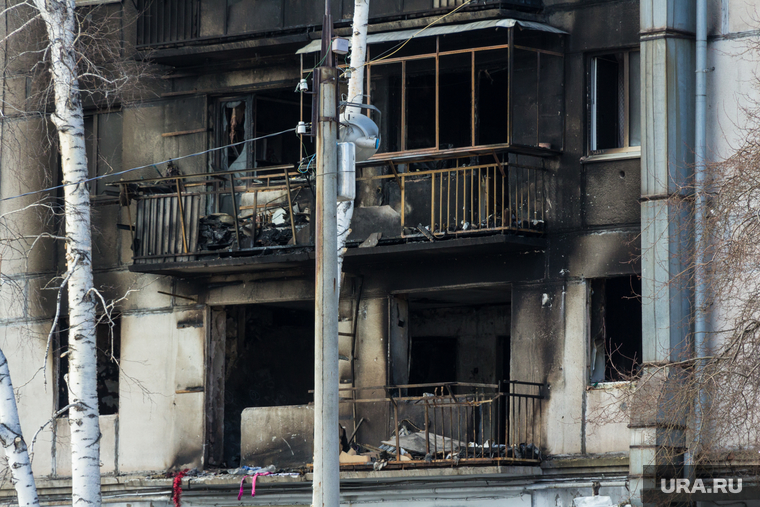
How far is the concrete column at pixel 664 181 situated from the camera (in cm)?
1667

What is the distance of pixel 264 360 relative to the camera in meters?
23.2

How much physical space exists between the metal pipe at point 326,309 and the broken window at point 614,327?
660 centimetres

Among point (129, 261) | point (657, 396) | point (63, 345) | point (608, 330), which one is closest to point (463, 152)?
point (608, 330)

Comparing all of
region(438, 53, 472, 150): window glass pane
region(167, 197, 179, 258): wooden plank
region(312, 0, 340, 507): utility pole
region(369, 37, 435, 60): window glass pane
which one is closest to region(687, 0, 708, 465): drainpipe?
region(369, 37, 435, 60): window glass pane

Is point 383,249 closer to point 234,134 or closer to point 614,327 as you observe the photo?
point 614,327

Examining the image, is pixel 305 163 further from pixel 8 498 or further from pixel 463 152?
pixel 8 498

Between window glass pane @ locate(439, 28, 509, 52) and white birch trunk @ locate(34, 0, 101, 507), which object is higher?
window glass pane @ locate(439, 28, 509, 52)

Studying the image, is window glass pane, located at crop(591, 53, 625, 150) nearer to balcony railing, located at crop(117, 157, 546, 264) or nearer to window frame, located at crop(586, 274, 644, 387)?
balcony railing, located at crop(117, 157, 546, 264)

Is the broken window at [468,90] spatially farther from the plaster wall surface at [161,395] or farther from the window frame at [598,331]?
the plaster wall surface at [161,395]

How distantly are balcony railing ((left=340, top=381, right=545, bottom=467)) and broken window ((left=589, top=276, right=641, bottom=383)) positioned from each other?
0.95 metres

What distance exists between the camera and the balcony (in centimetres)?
1823

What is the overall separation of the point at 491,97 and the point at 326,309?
899cm

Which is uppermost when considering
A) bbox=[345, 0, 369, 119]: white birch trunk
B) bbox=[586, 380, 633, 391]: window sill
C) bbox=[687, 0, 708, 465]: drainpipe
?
bbox=[345, 0, 369, 119]: white birch trunk

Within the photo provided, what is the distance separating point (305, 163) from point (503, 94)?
11.3 feet
